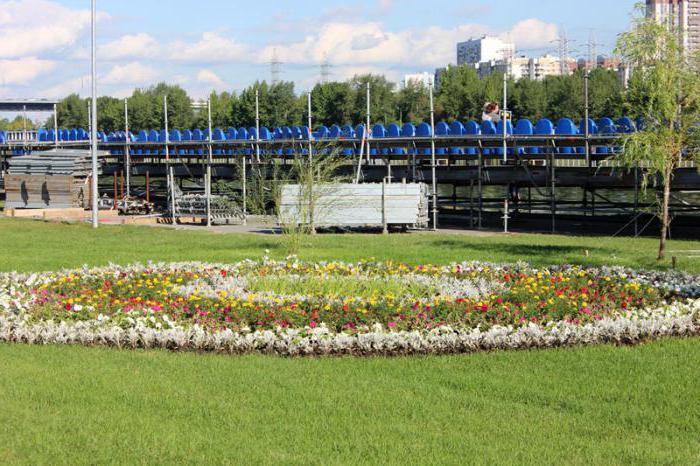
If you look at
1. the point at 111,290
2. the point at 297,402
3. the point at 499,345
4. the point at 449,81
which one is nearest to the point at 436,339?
the point at 499,345

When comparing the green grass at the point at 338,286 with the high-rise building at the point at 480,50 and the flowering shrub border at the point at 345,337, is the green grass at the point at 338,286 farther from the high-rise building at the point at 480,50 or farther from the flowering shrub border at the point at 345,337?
the high-rise building at the point at 480,50

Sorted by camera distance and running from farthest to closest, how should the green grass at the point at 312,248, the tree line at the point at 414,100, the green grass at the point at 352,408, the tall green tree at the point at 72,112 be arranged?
1. the tall green tree at the point at 72,112
2. the tree line at the point at 414,100
3. the green grass at the point at 312,248
4. the green grass at the point at 352,408

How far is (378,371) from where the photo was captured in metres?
9.14

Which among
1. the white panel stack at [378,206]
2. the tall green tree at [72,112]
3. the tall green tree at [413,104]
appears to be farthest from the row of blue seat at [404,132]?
the tall green tree at [72,112]

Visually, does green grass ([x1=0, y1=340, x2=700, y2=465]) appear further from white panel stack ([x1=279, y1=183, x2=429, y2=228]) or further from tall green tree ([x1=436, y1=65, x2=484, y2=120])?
tall green tree ([x1=436, y1=65, x2=484, y2=120])

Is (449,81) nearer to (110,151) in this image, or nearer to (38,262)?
(110,151)

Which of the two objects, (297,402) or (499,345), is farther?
(499,345)

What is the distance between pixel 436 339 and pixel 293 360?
62.0 inches

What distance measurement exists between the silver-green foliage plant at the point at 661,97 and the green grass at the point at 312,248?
2033 mm

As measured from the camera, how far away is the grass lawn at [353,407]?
22.0 feet

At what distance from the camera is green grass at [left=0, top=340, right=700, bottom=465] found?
669cm

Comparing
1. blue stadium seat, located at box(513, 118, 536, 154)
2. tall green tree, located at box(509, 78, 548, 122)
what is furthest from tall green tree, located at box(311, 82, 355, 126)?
blue stadium seat, located at box(513, 118, 536, 154)

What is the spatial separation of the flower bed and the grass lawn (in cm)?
37

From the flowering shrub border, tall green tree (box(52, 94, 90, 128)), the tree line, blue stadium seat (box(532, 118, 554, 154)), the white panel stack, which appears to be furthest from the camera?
tall green tree (box(52, 94, 90, 128))
